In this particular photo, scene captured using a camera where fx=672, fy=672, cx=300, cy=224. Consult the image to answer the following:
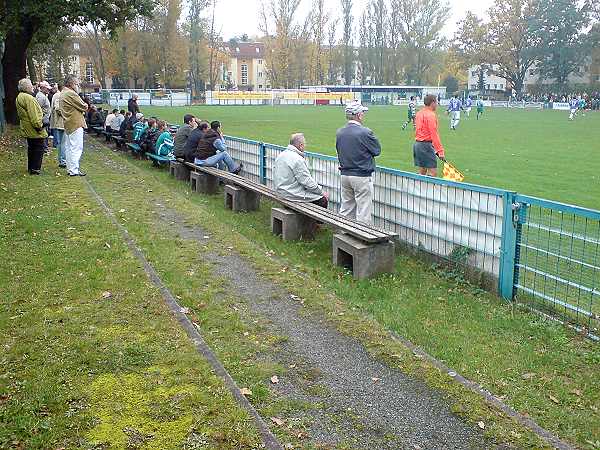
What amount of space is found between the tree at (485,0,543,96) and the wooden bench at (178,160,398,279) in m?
81.4

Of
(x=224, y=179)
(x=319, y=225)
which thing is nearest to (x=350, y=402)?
(x=319, y=225)

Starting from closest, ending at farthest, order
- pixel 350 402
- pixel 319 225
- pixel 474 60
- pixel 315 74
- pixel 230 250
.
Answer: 1. pixel 350 402
2. pixel 230 250
3. pixel 319 225
4. pixel 474 60
5. pixel 315 74

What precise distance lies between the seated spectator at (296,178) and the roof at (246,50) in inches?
4931

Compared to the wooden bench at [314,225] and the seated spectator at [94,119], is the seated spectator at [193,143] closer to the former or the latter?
the wooden bench at [314,225]

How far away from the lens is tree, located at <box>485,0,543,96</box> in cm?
8588

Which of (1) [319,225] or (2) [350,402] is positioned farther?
(1) [319,225]

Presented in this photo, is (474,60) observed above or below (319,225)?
above

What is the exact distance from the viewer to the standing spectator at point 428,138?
35.9ft

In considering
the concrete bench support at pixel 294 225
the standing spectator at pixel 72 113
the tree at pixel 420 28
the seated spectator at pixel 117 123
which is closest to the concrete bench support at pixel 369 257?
the concrete bench support at pixel 294 225

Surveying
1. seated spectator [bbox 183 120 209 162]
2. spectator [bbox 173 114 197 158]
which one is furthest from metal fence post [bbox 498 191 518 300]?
spectator [bbox 173 114 197 158]

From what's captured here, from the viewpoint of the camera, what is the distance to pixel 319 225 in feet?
32.0

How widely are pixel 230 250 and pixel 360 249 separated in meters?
1.96

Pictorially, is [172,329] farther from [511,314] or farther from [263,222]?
[263,222]

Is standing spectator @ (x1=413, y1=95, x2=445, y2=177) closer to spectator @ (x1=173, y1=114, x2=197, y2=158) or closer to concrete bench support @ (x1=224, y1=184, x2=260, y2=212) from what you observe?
concrete bench support @ (x1=224, y1=184, x2=260, y2=212)
